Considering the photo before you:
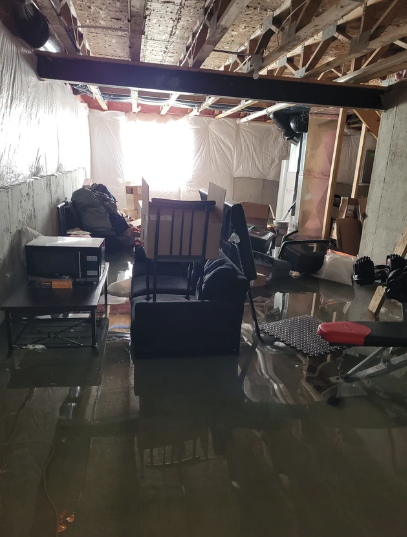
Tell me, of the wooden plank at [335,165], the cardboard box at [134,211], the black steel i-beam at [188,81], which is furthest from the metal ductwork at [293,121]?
the cardboard box at [134,211]

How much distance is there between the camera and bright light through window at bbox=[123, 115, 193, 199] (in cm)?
866

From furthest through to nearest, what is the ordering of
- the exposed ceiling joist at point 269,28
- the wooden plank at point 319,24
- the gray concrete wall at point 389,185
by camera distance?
the gray concrete wall at point 389,185 < the exposed ceiling joist at point 269,28 < the wooden plank at point 319,24

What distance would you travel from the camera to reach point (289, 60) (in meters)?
4.39

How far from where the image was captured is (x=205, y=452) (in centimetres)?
182

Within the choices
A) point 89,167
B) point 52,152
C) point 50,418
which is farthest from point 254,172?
point 50,418

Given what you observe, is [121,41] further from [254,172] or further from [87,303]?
[254,172]

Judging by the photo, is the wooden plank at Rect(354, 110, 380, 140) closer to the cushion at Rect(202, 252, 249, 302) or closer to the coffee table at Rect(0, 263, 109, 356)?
the cushion at Rect(202, 252, 249, 302)

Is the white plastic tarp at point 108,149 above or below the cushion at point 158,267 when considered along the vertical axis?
above

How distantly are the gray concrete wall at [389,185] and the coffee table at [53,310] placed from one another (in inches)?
131

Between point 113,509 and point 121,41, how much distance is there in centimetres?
479

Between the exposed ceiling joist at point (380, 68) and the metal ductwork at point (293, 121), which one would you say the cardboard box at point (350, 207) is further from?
the exposed ceiling joist at point (380, 68)

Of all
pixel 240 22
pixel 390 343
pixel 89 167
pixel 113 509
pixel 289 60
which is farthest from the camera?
pixel 89 167

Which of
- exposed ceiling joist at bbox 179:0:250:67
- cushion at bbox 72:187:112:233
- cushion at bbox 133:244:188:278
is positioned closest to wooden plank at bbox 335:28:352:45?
exposed ceiling joist at bbox 179:0:250:67

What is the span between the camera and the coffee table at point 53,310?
97.8 inches
